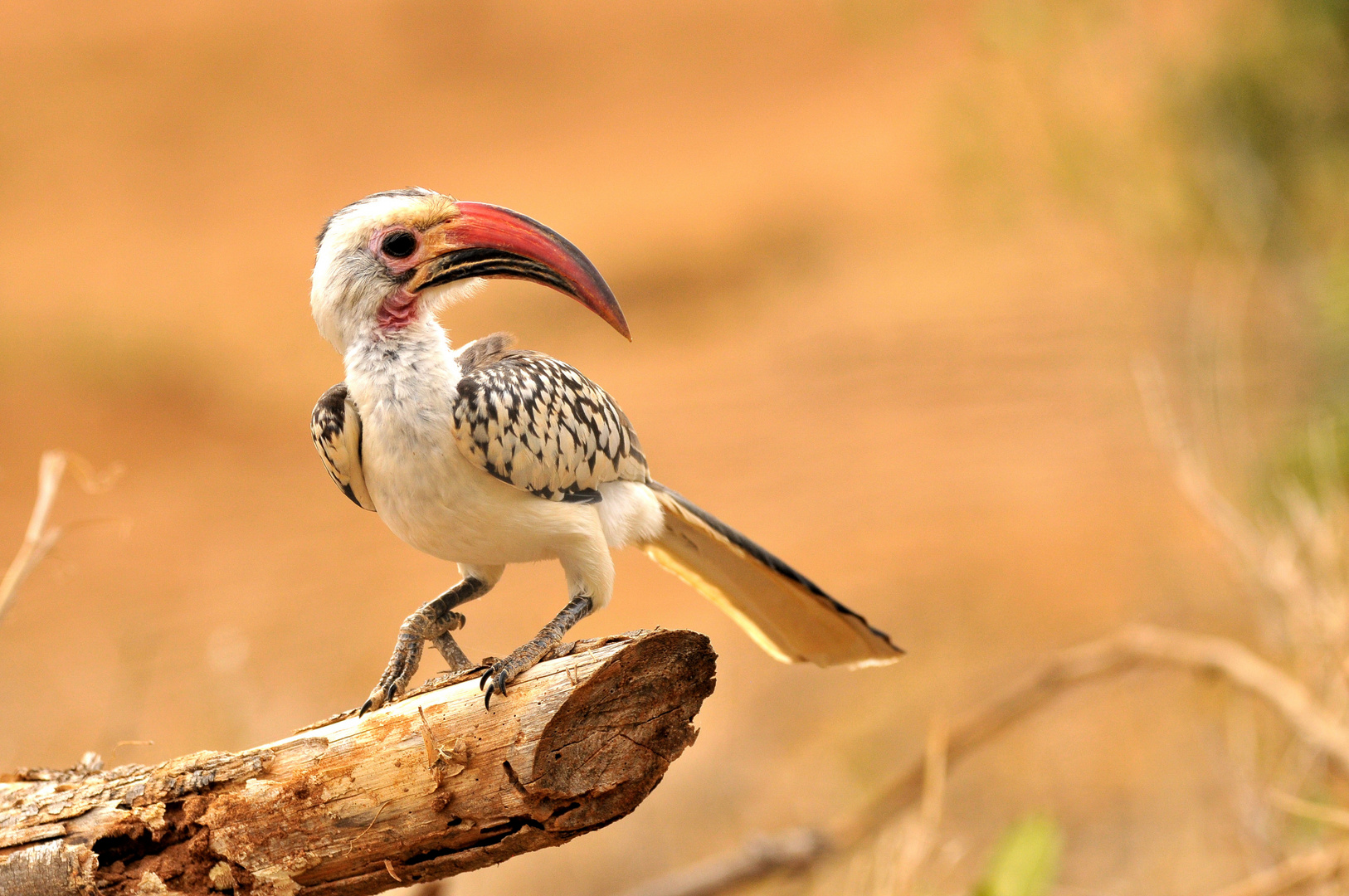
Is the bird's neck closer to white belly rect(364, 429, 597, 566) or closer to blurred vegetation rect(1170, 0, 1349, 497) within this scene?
white belly rect(364, 429, 597, 566)

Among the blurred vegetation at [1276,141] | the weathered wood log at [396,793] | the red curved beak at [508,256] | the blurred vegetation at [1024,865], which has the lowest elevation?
the blurred vegetation at [1024,865]

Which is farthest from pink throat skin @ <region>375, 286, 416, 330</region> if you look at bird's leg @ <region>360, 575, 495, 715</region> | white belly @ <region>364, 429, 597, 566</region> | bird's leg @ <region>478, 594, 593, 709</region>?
bird's leg @ <region>478, 594, 593, 709</region>

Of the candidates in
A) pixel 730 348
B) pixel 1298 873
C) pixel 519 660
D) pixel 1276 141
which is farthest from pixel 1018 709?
pixel 730 348

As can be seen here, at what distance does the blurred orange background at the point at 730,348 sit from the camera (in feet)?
22.2

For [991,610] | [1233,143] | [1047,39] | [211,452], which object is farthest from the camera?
[211,452]

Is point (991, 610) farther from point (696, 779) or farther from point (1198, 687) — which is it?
point (1198, 687)

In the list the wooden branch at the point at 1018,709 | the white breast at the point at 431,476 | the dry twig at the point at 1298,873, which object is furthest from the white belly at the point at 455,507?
the dry twig at the point at 1298,873

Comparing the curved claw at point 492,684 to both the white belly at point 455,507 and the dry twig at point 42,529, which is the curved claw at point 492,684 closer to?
the white belly at point 455,507

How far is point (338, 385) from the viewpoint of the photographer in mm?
2789

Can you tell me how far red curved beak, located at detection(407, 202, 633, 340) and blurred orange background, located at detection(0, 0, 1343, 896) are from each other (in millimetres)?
1910

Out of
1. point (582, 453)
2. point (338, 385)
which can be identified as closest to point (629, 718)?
point (582, 453)

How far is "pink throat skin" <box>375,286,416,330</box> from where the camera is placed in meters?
2.70

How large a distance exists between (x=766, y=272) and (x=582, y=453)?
1627 centimetres

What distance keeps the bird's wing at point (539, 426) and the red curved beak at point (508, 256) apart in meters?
0.24
